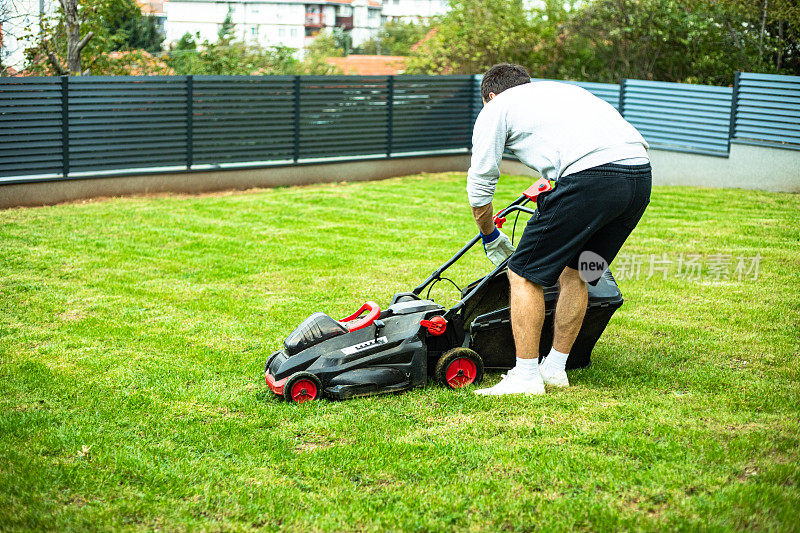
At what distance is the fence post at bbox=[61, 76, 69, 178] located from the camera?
988 centimetres

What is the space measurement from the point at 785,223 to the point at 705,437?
5923 millimetres

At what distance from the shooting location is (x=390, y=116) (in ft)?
42.8

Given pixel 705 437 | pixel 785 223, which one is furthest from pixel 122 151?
pixel 705 437

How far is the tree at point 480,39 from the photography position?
16328 mm

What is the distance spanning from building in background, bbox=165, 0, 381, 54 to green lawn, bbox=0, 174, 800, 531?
5224 centimetres

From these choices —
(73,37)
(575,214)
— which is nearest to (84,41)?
(73,37)

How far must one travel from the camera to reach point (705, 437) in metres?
3.58

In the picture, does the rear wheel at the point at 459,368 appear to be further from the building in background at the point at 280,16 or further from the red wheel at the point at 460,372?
the building in background at the point at 280,16

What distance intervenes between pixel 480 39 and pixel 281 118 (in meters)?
5.99

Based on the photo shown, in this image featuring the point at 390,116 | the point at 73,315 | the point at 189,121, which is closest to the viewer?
the point at 73,315

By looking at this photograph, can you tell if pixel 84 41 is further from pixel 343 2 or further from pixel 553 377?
pixel 343 2

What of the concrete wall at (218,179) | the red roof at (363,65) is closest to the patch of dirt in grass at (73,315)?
the concrete wall at (218,179)

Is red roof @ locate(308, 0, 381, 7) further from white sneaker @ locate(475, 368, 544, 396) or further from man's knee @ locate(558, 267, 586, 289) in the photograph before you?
white sneaker @ locate(475, 368, 544, 396)

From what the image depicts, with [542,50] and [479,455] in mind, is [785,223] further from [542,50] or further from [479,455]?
[542,50]
